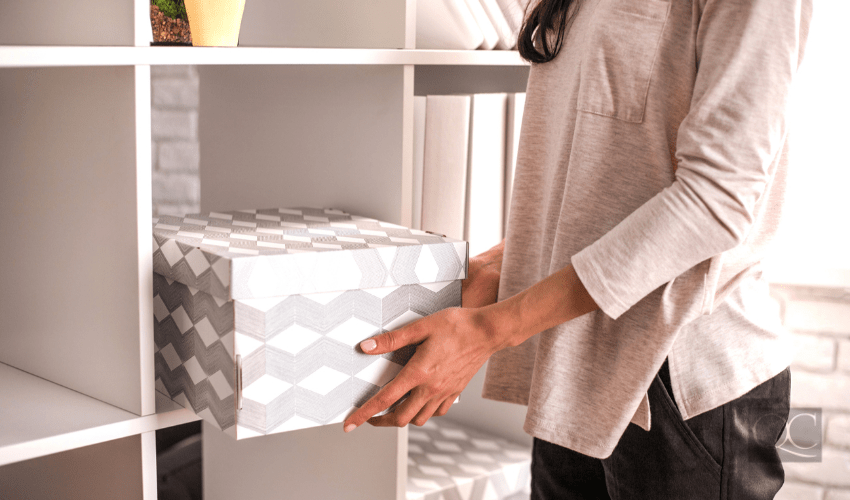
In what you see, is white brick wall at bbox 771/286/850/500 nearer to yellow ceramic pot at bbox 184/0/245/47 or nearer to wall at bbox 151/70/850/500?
wall at bbox 151/70/850/500

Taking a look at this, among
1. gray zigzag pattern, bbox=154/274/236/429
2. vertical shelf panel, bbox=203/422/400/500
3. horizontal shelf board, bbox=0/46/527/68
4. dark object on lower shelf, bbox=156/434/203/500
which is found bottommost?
dark object on lower shelf, bbox=156/434/203/500

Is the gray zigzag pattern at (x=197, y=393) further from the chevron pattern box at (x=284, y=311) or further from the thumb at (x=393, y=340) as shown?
the thumb at (x=393, y=340)

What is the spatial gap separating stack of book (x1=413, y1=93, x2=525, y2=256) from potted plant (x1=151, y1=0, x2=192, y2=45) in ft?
1.21

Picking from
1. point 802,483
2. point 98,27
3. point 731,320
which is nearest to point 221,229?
point 98,27

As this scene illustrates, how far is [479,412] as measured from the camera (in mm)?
1596

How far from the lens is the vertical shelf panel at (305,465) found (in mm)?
1120

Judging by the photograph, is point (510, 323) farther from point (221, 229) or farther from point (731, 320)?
point (221, 229)

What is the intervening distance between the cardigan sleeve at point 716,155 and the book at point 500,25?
1.48 ft

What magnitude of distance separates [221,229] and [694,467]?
A: 2.01 ft

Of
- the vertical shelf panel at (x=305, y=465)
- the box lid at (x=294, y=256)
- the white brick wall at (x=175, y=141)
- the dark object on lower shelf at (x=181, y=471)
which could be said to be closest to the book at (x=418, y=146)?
the box lid at (x=294, y=256)

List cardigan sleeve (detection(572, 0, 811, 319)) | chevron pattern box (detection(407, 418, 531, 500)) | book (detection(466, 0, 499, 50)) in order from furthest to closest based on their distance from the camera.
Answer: chevron pattern box (detection(407, 418, 531, 500)) < book (detection(466, 0, 499, 50)) < cardigan sleeve (detection(572, 0, 811, 319))

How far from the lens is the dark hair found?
0.94m

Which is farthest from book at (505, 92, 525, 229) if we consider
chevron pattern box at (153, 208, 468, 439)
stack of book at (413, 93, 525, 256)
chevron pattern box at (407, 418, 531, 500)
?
chevron pattern box at (407, 418, 531, 500)

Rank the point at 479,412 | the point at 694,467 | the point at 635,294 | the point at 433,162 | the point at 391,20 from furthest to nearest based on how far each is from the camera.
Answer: the point at 479,412 → the point at 433,162 → the point at 391,20 → the point at 694,467 → the point at 635,294
